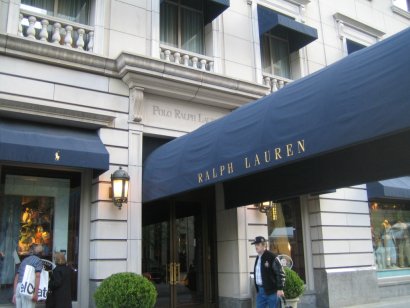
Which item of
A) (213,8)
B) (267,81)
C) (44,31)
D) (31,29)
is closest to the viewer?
(31,29)

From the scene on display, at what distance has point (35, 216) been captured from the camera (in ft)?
32.5

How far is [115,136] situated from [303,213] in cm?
698

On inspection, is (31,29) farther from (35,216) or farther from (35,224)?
(35,224)

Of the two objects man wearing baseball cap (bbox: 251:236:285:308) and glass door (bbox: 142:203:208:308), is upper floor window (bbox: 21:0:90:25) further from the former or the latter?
man wearing baseball cap (bbox: 251:236:285:308)

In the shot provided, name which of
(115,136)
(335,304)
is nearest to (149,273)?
(115,136)

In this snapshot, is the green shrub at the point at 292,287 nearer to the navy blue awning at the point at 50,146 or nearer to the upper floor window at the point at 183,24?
the navy blue awning at the point at 50,146

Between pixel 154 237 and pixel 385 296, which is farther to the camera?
pixel 385 296

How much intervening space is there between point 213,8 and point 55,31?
14.9ft

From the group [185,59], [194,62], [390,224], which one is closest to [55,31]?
[185,59]

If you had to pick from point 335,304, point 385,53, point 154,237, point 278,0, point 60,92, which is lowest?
point 335,304

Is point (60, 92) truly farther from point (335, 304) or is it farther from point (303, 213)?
point (335, 304)

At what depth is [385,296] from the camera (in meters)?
Result: 15.4

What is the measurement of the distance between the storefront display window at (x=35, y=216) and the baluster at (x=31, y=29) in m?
2.92

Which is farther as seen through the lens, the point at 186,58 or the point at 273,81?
the point at 273,81
